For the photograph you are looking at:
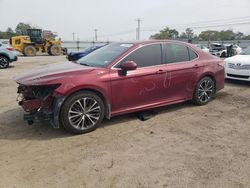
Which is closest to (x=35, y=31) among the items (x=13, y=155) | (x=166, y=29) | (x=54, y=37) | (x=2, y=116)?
(x=54, y=37)

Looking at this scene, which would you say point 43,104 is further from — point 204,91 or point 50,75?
point 204,91

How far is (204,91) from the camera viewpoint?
6.27 meters

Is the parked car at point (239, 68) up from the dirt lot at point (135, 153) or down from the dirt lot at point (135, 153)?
up

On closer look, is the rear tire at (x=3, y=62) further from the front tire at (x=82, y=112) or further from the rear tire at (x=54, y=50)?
the rear tire at (x=54, y=50)

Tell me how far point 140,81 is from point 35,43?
2355 cm

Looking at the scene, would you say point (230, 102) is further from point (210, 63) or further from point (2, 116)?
point (2, 116)

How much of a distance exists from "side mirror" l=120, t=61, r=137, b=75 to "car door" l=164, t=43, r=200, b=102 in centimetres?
96

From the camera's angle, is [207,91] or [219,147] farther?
[207,91]

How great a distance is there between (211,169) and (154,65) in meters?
2.48

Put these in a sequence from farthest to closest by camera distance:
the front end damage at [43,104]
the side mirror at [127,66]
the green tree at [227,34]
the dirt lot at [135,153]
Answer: the green tree at [227,34] → the side mirror at [127,66] → the front end damage at [43,104] → the dirt lot at [135,153]

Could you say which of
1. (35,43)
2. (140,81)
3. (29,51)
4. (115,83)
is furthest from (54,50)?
(115,83)

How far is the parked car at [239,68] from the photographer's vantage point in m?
8.51

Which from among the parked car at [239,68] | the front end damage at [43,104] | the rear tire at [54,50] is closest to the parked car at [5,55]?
the front end damage at [43,104]

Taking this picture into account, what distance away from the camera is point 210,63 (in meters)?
6.30
